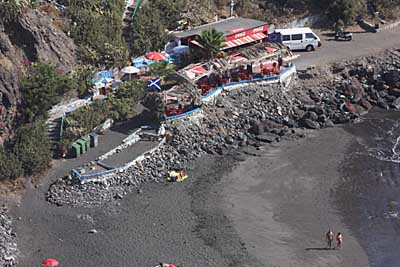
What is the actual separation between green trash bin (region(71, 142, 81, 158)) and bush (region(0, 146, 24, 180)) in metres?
3.45

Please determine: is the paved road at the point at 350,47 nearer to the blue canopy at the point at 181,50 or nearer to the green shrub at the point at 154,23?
the blue canopy at the point at 181,50

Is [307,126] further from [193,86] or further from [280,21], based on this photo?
[280,21]

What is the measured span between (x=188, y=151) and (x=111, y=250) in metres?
10.8

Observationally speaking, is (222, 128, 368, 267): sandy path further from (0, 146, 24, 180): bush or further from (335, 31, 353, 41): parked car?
(335, 31, 353, 41): parked car

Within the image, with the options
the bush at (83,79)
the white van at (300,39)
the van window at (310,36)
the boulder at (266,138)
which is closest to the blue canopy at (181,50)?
the bush at (83,79)

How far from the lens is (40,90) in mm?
43719

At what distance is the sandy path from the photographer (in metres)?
35.6

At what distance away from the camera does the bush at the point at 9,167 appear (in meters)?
39.5

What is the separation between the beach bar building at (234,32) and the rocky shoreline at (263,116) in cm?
456

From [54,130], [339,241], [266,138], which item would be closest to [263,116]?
[266,138]

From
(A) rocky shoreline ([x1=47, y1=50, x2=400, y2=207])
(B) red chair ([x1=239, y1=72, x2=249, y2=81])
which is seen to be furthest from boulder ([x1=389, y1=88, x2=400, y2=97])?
(B) red chair ([x1=239, y1=72, x2=249, y2=81])

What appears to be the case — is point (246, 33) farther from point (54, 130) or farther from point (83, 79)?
point (54, 130)

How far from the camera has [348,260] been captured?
116ft

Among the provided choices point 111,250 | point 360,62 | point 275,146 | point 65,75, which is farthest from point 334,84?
point 111,250
